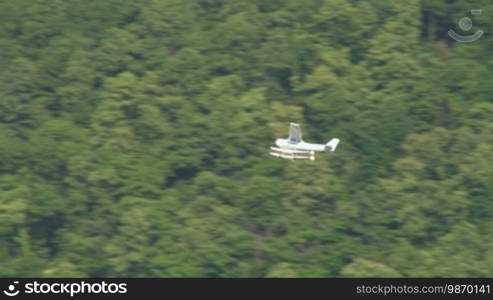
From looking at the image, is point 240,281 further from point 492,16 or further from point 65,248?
point 492,16

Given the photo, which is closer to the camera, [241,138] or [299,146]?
[299,146]

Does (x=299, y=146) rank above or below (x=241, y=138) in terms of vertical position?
below

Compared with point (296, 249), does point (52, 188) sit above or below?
above

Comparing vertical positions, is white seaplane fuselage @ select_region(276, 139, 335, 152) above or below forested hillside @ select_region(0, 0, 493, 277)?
below

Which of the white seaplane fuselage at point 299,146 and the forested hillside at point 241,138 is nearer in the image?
the white seaplane fuselage at point 299,146

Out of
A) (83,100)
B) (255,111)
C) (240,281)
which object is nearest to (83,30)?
(83,100)

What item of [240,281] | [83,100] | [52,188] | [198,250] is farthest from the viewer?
[83,100]

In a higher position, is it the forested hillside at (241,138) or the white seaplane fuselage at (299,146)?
the forested hillside at (241,138)

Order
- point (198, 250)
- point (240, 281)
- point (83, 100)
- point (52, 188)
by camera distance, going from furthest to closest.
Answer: point (83, 100) → point (52, 188) → point (198, 250) → point (240, 281)
